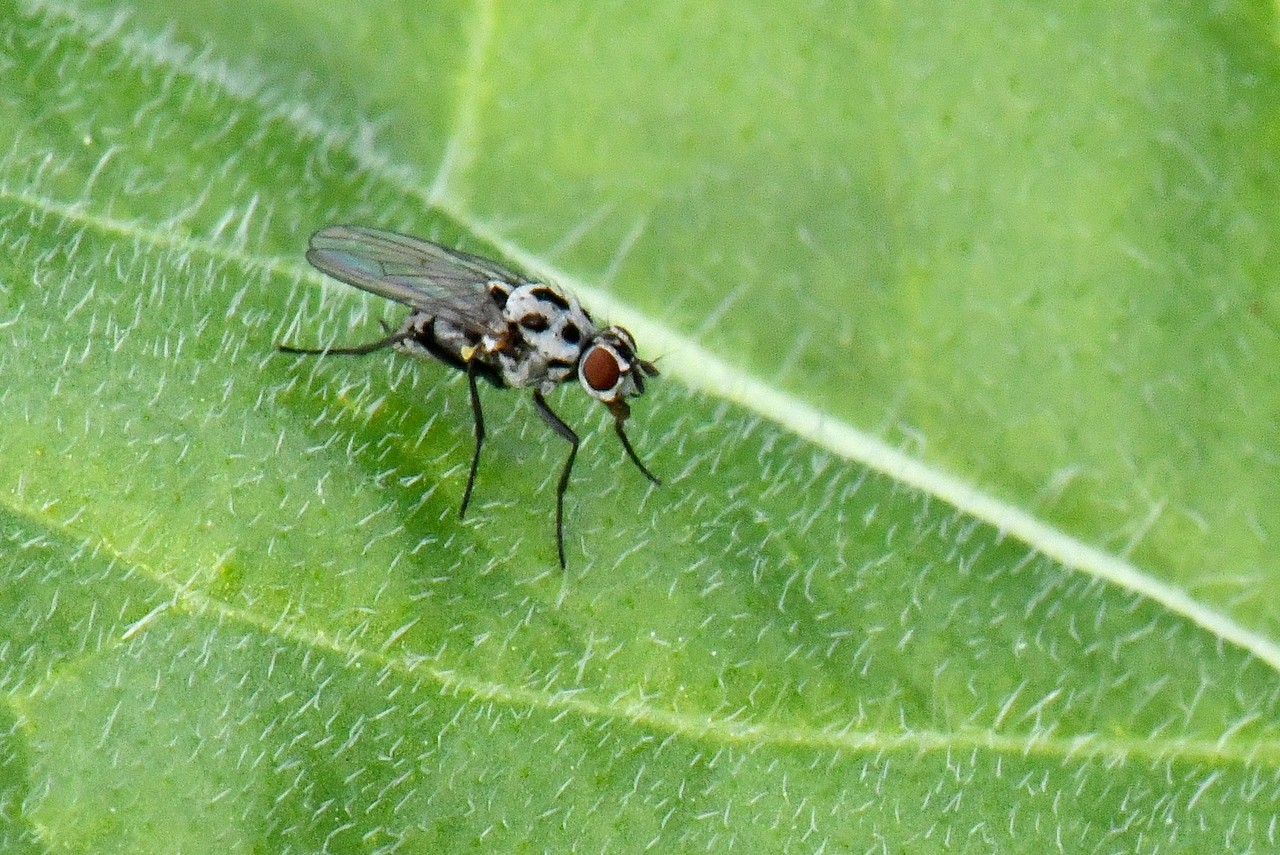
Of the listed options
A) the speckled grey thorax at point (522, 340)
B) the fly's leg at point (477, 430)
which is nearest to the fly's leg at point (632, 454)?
the speckled grey thorax at point (522, 340)

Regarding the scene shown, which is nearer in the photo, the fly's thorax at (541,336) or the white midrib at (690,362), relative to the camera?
the white midrib at (690,362)

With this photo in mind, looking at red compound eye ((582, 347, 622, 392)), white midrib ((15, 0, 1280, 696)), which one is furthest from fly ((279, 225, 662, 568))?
white midrib ((15, 0, 1280, 696))

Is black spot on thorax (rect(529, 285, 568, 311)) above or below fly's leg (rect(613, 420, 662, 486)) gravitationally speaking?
above

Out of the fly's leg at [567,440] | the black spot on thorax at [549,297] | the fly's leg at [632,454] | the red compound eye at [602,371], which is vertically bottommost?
the fly's leg at [567,440]

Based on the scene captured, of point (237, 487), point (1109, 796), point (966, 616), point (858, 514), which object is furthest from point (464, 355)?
point (1109, 796)

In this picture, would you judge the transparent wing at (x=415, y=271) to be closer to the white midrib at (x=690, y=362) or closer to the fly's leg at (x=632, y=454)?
the white midrib at (x=690, y=362)

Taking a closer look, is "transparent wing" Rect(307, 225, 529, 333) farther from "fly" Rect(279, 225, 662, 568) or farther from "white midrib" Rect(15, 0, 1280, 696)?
"white midrib" Rect(15, 0, 1280, 696)
